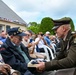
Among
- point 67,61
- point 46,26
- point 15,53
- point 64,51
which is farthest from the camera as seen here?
point 46,26

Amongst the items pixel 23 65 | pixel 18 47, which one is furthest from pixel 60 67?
pixel 18 47

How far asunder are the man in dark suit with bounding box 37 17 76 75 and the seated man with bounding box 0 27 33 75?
1028mm

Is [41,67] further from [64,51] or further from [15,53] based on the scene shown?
[15,53]

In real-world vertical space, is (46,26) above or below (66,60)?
above

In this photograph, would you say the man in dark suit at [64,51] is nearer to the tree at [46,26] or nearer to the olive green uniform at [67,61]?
the olive green uniform at [67,61]

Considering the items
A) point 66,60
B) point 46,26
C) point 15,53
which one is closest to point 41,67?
point 66,60

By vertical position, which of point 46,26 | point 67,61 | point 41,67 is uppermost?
point 46,26

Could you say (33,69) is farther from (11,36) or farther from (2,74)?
(11,36)

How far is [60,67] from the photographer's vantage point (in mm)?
3709

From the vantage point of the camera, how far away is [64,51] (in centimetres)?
418

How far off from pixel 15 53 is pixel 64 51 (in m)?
1.35

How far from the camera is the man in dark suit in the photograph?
11.6 feet

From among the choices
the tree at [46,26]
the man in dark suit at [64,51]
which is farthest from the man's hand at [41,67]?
the tree at [46,26]

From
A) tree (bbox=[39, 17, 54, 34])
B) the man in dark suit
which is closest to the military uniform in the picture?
the man in dark suit
